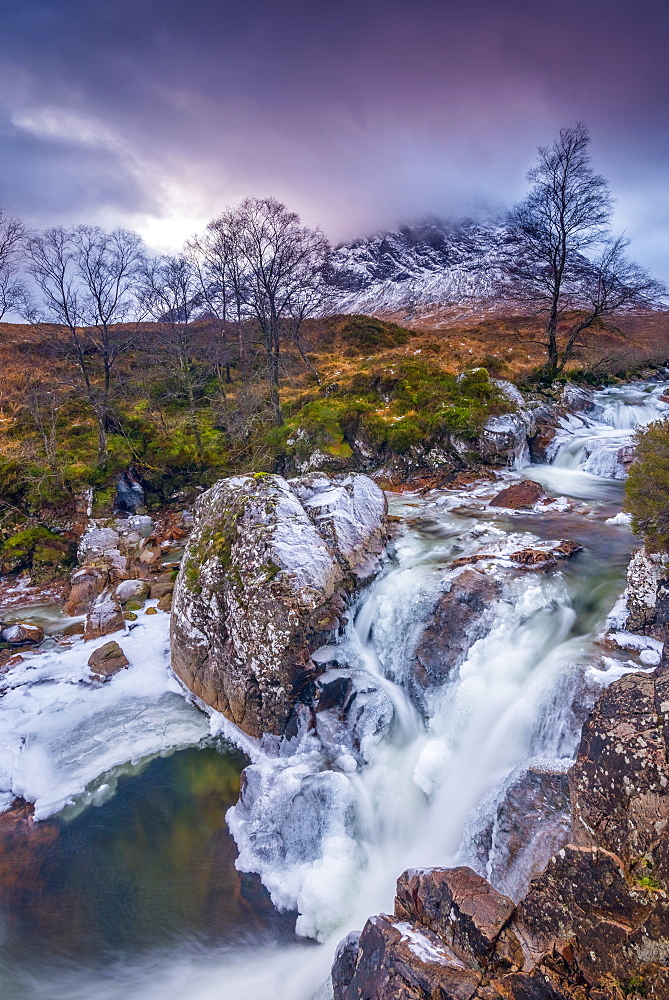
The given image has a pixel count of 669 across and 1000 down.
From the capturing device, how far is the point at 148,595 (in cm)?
1283

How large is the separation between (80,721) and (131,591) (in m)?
4.25

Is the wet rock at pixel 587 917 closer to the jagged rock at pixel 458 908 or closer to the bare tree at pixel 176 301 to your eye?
the jagged rock at pixel 458 908

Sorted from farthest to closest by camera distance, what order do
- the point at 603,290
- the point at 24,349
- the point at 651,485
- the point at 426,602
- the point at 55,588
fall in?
the point at 24,349
the point at 603,290
the point at 55,588
the point at 426,602
the point at 651,485

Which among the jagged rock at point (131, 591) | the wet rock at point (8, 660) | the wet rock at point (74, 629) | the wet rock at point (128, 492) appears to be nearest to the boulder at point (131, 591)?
the jagged rock at point (131, 591)

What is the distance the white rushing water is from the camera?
554 cm

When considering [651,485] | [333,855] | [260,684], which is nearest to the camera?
[333,855]

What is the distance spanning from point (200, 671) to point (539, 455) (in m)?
15.0

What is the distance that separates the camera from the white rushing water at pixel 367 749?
18.2 feet

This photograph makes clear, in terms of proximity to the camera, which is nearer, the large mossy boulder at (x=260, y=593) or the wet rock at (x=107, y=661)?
the large mossy boulder at (x=260, y=593)

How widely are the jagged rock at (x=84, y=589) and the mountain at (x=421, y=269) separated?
47239 mm

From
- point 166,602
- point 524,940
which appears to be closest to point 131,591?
point 166,602

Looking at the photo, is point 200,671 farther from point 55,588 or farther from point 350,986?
point 55,588

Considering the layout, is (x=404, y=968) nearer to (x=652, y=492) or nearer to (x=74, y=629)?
(x=652, y=492)

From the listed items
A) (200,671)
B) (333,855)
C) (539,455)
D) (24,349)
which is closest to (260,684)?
(200,671)
